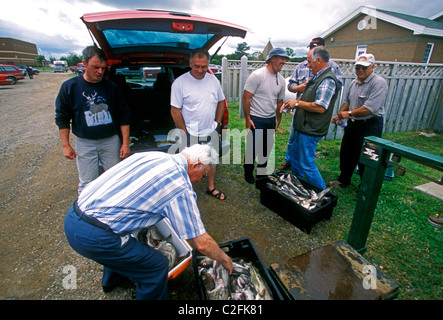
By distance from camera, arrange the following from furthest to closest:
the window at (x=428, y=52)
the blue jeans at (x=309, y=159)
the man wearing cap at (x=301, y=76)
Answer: the window at (x=428, y=52), the man wearing cap at (x=301, y=76), the blue jeans at (x=309, y=159)

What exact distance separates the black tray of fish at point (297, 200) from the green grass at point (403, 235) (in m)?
0.30

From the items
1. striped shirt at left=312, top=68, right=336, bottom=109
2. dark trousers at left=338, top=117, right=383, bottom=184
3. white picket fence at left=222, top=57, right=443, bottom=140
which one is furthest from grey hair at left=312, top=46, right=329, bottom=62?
white picket fence at left=222, top=57, right=443, bottom=140

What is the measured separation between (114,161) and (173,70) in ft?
7.40

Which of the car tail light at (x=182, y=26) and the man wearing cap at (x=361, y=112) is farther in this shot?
the man wearing cap at (x=361, y=112)

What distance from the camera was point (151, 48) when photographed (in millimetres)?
3385

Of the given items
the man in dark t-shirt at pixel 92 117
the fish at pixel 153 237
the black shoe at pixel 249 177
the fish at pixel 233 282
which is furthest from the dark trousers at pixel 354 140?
the man in dark t-shirt at pixel 92 117

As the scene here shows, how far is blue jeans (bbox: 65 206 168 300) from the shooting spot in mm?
1434

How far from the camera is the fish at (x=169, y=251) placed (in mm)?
2002

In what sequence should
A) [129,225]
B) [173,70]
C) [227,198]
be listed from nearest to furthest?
1. [129,225]
2. [227,198]
3. [173,70]

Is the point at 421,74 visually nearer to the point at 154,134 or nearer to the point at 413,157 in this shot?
the point at 413,157

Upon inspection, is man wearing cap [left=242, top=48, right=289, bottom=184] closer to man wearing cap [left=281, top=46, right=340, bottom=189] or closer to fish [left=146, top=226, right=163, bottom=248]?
man wearing cap [left=281, top=46, right=340, bottom=189]

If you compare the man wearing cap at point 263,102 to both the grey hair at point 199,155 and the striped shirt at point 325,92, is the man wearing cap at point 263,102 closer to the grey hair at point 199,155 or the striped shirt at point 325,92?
the striped shirt at point 325,92
